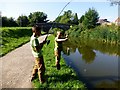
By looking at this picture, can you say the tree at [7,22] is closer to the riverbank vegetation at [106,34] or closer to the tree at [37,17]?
the riverbank vegetation at [106,34]

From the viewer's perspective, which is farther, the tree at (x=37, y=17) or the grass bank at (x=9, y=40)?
the tree at (x=37, y=17)

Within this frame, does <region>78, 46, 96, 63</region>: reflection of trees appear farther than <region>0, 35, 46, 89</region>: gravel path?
Yes

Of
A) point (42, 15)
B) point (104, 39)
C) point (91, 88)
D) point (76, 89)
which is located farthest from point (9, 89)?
point (42, 15)

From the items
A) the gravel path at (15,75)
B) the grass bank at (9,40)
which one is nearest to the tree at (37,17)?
the grass bank at (9,40)

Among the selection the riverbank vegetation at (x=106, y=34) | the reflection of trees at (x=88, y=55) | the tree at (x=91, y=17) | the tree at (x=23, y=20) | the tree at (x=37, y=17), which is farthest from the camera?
the tree at (x=37, y=17)

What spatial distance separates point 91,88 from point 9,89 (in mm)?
4359

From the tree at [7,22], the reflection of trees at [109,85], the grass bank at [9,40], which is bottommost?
→ the reflection of trees at [109,85]

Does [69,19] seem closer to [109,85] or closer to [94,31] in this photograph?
[94,31]

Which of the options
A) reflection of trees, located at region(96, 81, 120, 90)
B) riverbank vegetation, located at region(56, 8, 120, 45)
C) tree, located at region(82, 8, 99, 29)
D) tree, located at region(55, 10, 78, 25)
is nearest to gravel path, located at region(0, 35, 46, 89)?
reflection of trees, located at region(96, 81, 120, 90)

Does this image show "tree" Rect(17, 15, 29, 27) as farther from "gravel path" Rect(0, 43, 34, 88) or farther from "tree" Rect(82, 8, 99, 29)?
"gravel path" Rect(0, 43, 34, 88)

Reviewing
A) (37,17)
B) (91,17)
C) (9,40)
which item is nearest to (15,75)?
(9,40)

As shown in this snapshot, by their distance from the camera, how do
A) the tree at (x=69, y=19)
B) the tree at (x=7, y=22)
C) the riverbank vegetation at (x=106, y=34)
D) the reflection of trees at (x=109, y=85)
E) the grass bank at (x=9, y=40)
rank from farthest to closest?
the tree at (x=69, y=19) < the tree at (x=7, y=22) < the riverbank vegetation at (x=106, y=34) < the grass bank at (x=9, y=40) < the reflection of trees at (x=109, y=85)

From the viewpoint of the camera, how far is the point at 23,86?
9.72 meters

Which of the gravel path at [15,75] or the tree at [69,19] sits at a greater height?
the tree at [69,19]
